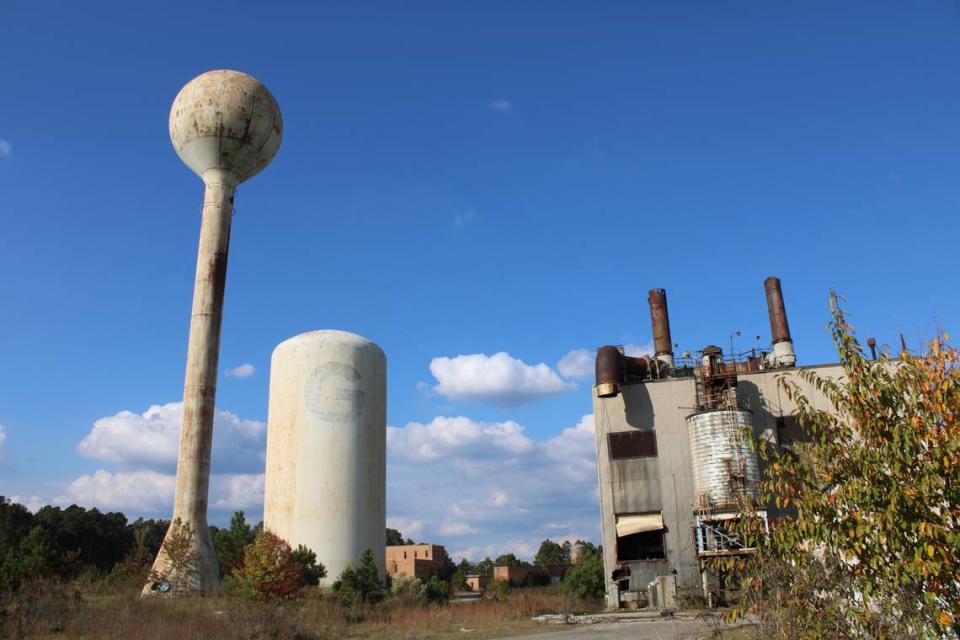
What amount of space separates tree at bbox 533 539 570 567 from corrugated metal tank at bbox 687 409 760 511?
167ft

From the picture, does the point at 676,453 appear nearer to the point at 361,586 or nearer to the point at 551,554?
the point at 361,586

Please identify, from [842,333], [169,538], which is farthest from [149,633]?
[842,333]

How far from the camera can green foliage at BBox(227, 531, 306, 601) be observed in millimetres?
24844

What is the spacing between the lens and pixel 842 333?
668cm

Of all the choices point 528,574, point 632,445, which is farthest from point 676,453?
point 528,574

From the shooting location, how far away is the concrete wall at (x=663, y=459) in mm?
31922

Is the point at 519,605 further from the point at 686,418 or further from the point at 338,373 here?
the point at 338,373

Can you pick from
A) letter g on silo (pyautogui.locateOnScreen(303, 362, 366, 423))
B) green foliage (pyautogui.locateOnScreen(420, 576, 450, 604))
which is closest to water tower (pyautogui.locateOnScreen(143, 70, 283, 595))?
letter g on silo (pyautogui.locateOnScreen(303, 362, 366, 423))

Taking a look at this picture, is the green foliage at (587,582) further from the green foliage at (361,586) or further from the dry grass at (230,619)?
the green foliage at (361,586)

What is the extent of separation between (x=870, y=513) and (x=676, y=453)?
28.9 metres

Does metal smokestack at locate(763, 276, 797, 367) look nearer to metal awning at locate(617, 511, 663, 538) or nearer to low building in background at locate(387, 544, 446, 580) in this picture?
metal awning at locate(617, 511, 663, 538)

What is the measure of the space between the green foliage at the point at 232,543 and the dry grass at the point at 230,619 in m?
5.99

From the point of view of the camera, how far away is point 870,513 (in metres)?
5.81

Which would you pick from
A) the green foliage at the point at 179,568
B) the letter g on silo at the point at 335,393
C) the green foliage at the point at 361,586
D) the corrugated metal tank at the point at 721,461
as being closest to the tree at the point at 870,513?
the green foliage at the point at 361,586
